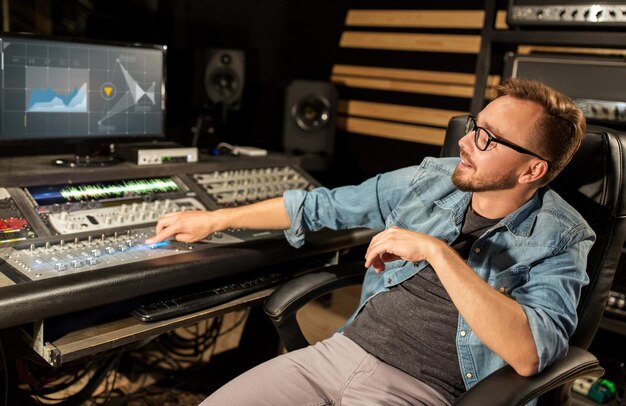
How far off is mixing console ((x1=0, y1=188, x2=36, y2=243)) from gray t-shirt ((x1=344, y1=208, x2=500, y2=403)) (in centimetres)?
93

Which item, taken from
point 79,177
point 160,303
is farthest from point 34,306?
point 79,177

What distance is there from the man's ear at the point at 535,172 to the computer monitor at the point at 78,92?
1353 millimetres

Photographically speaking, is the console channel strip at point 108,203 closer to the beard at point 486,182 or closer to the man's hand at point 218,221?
the man's hand at point 218,221

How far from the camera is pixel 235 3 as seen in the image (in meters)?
3.11

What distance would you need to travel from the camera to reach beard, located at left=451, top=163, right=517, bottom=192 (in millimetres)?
1568

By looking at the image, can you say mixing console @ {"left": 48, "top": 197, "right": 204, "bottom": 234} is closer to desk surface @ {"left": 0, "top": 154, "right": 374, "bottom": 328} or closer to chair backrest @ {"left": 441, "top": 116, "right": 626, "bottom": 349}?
desk surface @ {"left": 0, "top": 154, "right": 374, "bottom": 328}

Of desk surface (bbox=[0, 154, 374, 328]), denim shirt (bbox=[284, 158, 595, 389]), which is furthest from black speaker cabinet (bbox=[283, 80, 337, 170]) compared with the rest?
denim shirt (bbox=[284, 158, 595, 389])

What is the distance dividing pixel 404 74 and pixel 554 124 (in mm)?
2034

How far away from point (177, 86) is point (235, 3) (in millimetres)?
563

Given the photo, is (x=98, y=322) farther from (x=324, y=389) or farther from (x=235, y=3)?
(x=235, y=3)

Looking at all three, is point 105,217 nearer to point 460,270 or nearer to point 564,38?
point 460,270

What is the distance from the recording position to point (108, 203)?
6.41 ft

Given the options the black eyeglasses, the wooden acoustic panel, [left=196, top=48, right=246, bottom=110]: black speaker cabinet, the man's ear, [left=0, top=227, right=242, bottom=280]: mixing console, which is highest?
the wooden acoustic panel

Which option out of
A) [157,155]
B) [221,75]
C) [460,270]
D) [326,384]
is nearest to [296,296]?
[326,384]
